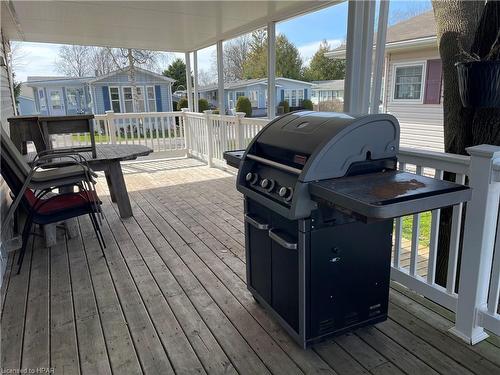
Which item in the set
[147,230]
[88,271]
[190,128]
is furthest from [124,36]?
[88,271]

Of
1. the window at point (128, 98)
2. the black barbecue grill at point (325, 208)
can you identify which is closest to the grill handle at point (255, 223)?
the black barbecue grill at point (325, 208)

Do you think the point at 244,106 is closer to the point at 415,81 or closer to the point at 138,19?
the point at 415,81

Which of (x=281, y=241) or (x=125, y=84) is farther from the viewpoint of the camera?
(x=125, y=84)

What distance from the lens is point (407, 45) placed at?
5750mm

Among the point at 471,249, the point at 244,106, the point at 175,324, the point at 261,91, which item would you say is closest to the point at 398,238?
the point at 471,249

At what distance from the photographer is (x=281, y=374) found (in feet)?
5.64

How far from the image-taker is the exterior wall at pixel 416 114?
6145mm

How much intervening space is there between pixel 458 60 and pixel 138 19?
4.35 metres

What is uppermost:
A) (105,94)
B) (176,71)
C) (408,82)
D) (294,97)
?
(176,71)

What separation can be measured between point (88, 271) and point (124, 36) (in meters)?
5.04

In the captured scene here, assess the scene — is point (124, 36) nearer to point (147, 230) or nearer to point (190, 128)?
point (190, 128)

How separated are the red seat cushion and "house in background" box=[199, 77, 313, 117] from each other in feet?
12.2

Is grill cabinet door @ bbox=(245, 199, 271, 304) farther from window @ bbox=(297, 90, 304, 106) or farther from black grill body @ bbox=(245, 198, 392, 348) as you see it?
window @ bbox=(297, 90, 304, 106)

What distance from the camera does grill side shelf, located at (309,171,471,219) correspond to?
1.26 m
